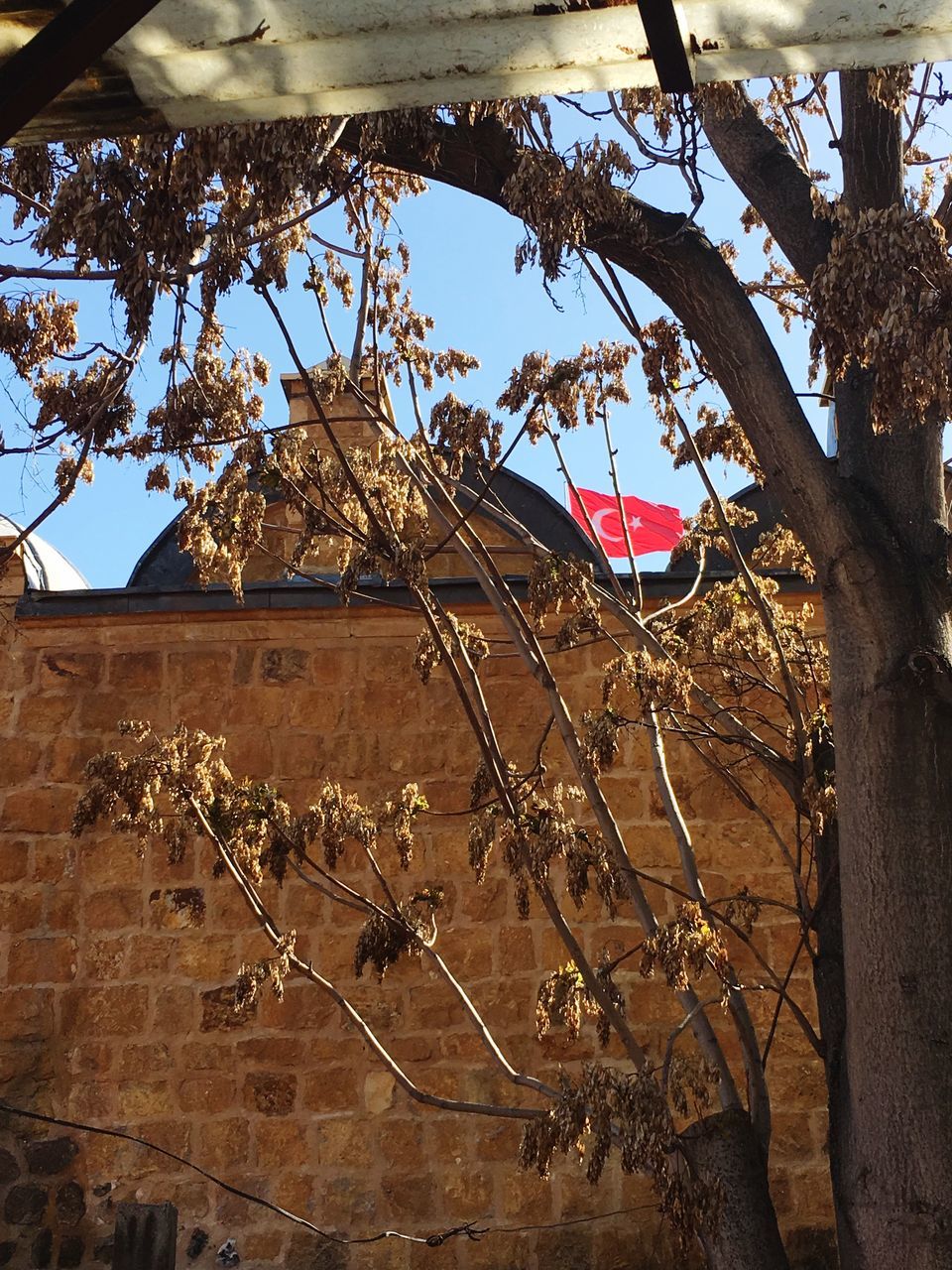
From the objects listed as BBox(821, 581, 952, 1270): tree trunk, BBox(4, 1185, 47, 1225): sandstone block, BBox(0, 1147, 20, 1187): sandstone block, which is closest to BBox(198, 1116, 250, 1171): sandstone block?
BBox(4, 1185, 47, 1225): sandstone block

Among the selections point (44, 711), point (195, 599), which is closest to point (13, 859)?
point (44, 711)

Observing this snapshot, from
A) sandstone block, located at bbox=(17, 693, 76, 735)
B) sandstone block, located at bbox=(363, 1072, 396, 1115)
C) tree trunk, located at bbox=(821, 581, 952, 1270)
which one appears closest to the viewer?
tree trunk, located at bbox=(821, 581, 952, 1270)

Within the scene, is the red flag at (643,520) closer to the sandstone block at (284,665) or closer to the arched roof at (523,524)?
the arched roof at (523,524)

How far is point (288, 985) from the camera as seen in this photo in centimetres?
673

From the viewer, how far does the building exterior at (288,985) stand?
642cm

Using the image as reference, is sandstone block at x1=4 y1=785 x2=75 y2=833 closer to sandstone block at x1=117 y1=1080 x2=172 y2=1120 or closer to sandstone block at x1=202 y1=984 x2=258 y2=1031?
sandstone block at x1=202 y1=984 x2=258 y2=1031

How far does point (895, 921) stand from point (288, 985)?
12.0ft

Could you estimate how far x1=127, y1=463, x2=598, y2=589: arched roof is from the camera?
765 centimetres

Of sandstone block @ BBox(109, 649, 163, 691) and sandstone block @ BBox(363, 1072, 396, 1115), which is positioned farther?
sandstone block @ BBox(109, 649, 163, 691)

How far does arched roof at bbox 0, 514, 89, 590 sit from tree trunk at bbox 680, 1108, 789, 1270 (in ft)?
14.3

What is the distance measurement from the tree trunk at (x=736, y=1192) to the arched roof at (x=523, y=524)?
3.85m

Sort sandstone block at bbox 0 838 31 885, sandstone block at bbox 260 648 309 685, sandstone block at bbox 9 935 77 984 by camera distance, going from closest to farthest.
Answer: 1. sandstone block at bbox 9 935 77 984
2. sandstone block at bbox 0 838 31 885
3. sandstone block at bbox 260 648 309 685

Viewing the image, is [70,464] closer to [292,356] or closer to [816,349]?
[292,356]

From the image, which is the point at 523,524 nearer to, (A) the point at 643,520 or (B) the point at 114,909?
(B) the point at 114,909
